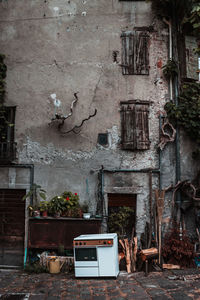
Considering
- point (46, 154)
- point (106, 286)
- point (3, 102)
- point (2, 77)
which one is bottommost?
point (106, 286)

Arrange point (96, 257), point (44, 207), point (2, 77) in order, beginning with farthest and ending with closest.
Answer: point (2, 77)
point (44, 207)
point (96, 257)

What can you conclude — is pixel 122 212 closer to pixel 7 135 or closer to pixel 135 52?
pixel 7 135

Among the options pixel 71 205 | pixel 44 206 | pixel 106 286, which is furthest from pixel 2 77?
pixel 106 286

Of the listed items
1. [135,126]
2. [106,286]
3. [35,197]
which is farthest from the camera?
[135,126]

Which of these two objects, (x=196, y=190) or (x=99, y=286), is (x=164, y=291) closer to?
(x=99, y=286)

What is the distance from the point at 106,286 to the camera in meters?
6.49

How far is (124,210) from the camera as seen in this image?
27.5ft

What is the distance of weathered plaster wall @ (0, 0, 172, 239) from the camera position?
8938mm

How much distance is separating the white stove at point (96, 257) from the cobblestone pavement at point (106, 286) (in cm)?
18

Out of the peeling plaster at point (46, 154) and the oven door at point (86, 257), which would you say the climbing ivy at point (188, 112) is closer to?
the peeling plaster at point (46, 154)

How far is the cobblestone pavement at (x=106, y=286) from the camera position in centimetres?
591

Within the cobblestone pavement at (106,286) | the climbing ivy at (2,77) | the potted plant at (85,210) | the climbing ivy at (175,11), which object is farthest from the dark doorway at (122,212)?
the climbing ivy at (175,11)

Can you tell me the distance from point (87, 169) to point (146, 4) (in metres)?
5.38

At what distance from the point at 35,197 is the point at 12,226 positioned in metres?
1.09
